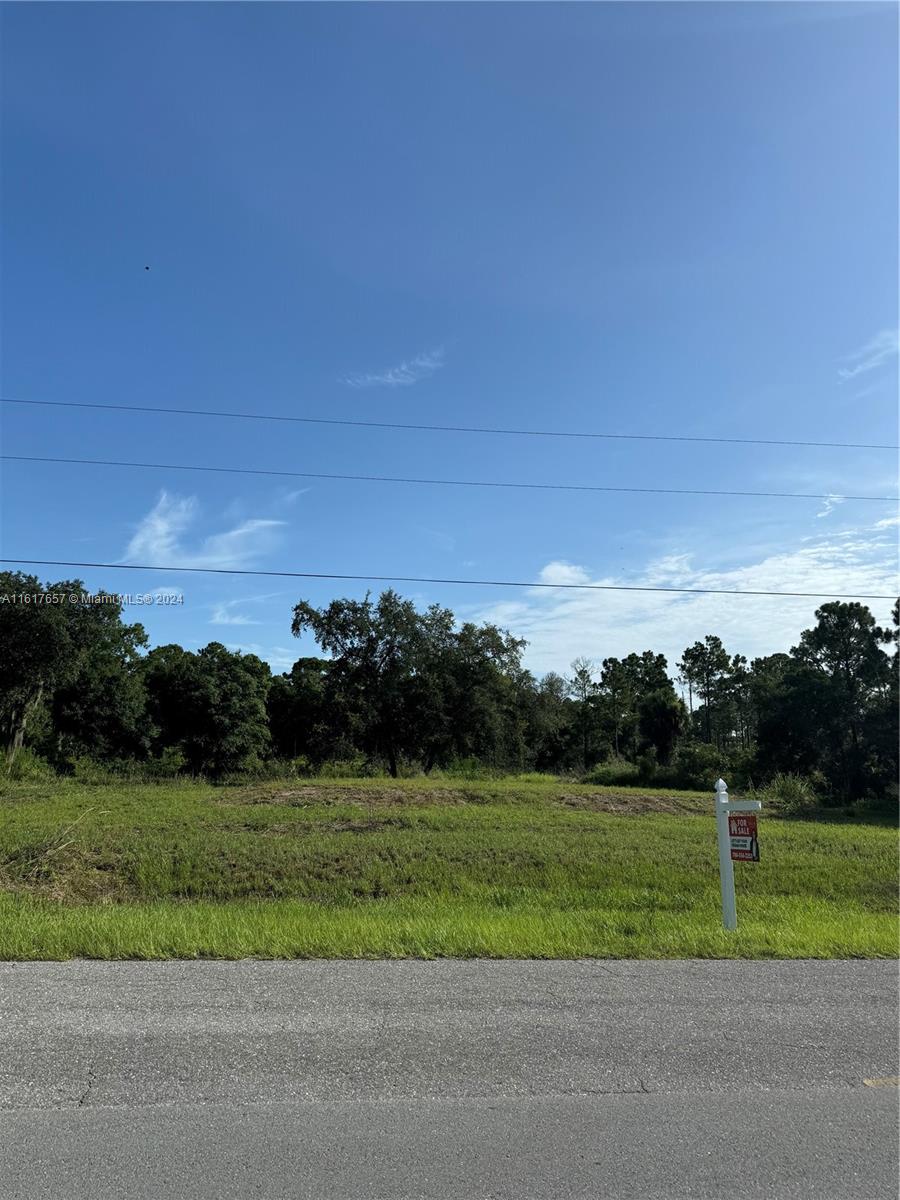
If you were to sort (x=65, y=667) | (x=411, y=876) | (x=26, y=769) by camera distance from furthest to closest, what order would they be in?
1. (x=65, y=667)
2. (x=26, y=769)
3. (x=411, y=876)

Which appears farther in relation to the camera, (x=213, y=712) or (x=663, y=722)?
(x=663, y=722)

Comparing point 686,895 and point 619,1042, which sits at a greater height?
point 619,1042

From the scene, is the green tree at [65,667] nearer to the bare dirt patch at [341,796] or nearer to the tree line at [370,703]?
the tree line at [370,703]

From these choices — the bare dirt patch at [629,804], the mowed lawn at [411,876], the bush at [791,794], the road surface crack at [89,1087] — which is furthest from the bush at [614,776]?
the road surface crack at [89,1087]

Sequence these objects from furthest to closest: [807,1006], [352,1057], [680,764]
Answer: [680,764]
[807,1006]
[352,1057]

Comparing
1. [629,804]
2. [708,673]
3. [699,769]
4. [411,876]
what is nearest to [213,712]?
[629,804]

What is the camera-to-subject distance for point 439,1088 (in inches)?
162

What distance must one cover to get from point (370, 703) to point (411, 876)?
28446 mm

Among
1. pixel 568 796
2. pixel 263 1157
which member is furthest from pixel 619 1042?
pixel 568 796

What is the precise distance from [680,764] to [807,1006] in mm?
48230

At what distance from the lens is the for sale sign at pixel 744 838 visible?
866 centimetres

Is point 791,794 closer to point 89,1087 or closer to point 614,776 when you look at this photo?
point 614,776

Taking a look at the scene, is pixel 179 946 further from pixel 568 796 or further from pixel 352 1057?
pixel 568 796

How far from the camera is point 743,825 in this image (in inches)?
349
